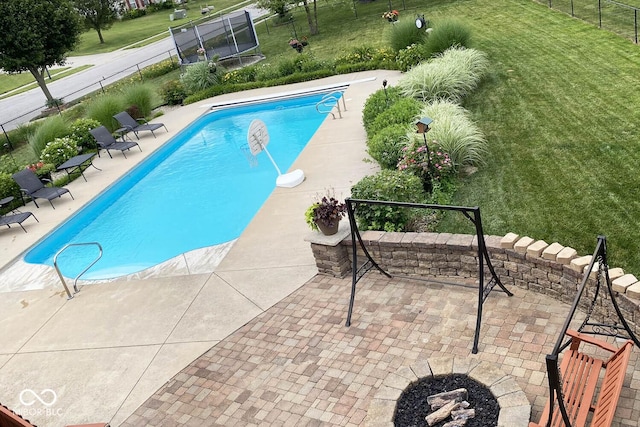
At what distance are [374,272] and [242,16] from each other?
1911cm

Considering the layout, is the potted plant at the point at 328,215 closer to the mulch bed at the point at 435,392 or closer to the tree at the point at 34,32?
the mulch bed at the point at 435,392

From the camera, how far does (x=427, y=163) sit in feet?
29.7

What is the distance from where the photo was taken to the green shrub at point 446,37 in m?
15.6

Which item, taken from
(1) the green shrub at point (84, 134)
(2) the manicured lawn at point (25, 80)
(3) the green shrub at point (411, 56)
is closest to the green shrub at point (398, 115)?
(3) the green shrub at point (411, 56)

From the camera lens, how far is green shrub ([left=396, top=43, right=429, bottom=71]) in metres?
16.4

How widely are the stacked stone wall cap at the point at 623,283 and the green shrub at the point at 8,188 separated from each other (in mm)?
12422

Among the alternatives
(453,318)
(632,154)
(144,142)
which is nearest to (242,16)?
(144,142)

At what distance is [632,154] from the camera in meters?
8.66

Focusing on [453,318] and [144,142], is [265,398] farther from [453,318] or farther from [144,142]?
[144,142]

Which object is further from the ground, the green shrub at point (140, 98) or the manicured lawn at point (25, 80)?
the green shrub at point (140, 98)

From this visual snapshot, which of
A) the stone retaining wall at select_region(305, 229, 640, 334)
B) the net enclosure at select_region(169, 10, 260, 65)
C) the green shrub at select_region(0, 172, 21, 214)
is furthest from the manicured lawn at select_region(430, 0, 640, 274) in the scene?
the net enclosure at select_region(169, 10, 260, 65)

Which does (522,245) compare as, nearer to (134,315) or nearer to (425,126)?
(425,126)

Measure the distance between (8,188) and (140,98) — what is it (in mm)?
6150

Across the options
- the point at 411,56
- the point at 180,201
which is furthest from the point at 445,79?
the point at 180,201
